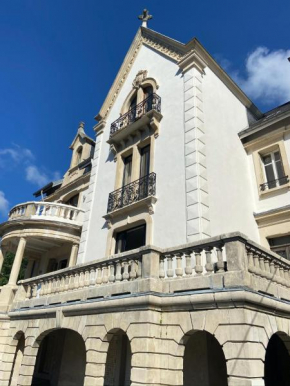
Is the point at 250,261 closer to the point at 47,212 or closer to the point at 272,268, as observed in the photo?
the point at 272,268

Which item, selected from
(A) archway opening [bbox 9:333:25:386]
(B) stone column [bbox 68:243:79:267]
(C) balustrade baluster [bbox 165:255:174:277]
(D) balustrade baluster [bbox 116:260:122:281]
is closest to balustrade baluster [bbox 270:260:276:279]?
(C) balustrade baluster [bbox 165:255:174:277]

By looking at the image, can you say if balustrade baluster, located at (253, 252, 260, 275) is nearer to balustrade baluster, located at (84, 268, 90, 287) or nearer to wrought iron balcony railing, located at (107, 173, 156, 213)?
balustrade baluster, located at (84, 268, 90, 287)

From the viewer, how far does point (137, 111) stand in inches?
560

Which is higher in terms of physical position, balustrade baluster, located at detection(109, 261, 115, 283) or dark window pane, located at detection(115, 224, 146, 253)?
dark window pane, located at detection(115, 224, 146, 253)

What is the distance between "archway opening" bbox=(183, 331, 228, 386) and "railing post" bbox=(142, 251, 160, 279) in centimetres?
223

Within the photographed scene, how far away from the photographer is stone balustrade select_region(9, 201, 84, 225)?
15.5m

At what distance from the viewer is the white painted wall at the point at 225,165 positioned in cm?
1064

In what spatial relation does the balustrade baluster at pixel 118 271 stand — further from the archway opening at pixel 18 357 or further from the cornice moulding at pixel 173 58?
the cornice moulding at pixel 173 58

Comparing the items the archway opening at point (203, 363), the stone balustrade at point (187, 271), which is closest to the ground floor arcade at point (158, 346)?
the archway opening at point (203, 363)

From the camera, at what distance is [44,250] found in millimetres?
18672

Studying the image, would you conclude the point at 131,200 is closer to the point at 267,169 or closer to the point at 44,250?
the point at 267,169

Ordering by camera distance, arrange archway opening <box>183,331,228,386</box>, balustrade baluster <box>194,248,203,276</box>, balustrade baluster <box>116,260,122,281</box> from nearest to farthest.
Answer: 1. balustrade baluster <box>194,248,203,276</box>
2. archway opening <box>183,331,228,386</box>
3. balustrade baluster <box>116,260,122,281</box>

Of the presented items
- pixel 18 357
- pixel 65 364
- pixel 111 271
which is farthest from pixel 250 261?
pixel 18 357

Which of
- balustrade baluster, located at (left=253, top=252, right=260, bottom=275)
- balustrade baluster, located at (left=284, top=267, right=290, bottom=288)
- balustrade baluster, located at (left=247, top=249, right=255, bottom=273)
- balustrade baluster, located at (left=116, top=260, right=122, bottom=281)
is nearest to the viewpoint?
balustrade baluster, located at (left=247, top=249, right=255, bottom=273)
